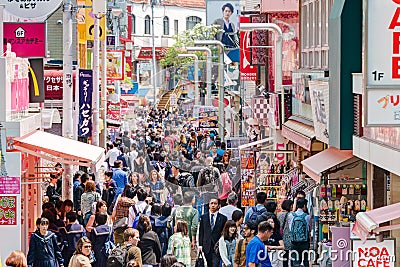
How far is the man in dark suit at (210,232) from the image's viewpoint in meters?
19.1

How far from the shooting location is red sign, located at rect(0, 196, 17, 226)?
1762 centimetres

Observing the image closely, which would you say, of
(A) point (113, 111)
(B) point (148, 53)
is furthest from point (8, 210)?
(B) point (148, 53)

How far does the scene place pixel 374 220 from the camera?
40.6ft

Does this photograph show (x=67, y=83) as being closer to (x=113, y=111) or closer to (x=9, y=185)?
(x=9, y=185)

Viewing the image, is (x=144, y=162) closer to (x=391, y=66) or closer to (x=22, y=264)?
(x=22, y=264)

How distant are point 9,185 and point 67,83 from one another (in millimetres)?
7664

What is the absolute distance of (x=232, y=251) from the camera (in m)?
17.7

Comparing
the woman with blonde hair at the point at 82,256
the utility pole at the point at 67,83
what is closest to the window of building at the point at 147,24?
the utility pole at the point at 67,83

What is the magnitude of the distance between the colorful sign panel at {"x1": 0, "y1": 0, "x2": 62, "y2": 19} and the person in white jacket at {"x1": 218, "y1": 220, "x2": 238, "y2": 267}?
4.59 meters


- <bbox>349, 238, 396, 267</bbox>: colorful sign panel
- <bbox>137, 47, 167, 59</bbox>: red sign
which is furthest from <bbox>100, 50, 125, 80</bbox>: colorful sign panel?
<bbox>137, 47, 167, 59</bbox>: red sign

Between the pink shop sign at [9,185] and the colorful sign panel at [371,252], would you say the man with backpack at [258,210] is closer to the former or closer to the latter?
the pink shop sign at [9,185]

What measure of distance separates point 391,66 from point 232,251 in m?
7.36

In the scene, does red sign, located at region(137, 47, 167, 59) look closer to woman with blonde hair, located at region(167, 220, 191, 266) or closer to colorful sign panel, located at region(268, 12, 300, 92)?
colorful sign panel, located at region(268, 12, 300, 92)

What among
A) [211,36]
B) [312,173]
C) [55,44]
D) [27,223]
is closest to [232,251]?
[312,173]
